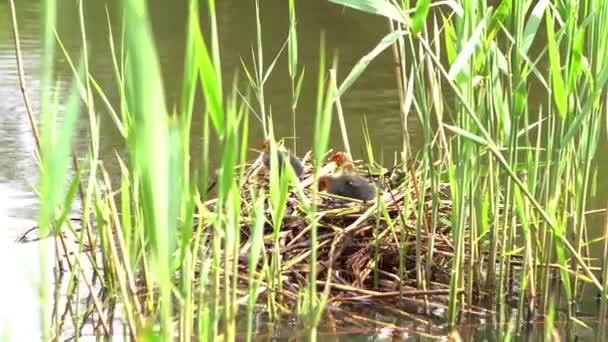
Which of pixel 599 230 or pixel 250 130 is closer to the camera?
pixel 599 230

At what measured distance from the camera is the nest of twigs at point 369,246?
7.91 ft

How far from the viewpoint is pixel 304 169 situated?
2.91 metres

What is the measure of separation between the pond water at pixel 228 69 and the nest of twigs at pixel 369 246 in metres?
0.28

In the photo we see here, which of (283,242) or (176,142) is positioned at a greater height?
(176,142)

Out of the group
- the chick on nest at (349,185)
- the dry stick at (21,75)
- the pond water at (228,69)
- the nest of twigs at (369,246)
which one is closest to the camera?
the dry stick at (21,75)

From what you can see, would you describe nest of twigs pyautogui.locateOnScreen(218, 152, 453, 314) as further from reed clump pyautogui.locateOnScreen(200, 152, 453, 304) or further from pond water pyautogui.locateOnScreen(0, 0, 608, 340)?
pond water pyautogui.locateOnScreen(0, 0, 608, 340)

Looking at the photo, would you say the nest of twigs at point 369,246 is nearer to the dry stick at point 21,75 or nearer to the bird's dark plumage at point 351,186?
the bird's dark plumage at point 351,186

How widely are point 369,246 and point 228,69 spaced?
2.72 metres

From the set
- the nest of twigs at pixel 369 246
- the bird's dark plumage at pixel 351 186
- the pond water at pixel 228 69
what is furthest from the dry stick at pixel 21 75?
the bird's dark plumage at pixel 351 186

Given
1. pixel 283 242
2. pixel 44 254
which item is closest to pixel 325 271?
pixel 283 242

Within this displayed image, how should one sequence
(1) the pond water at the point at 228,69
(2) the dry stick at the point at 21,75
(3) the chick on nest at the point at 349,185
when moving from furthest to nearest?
1. (1) the pond water at the point at 228,69
2. (3) the chick on nest at the point at 349,185
3. (2) the dry stick at the point at 21,75

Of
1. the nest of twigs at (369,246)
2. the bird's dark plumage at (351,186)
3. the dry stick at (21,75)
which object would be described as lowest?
the nest of twigs at (369,246)

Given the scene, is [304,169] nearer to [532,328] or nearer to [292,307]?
[292,307]

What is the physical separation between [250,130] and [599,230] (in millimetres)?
1526
